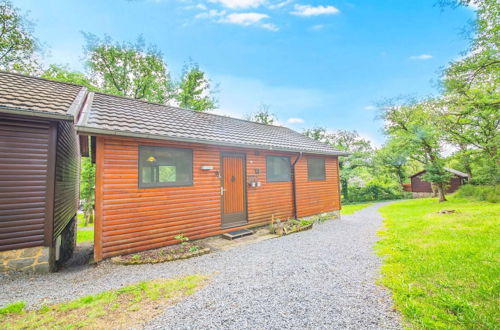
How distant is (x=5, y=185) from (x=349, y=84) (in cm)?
1881

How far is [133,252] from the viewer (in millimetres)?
4242

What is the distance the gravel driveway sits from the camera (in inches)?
84.4

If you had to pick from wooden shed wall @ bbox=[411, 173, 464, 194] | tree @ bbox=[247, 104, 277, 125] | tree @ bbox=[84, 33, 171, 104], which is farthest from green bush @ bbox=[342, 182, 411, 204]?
tree @ bbox=[84, 33, 171, 104]

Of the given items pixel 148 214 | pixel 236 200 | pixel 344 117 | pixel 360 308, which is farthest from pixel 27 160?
pixel 344 117

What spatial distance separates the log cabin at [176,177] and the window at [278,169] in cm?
3

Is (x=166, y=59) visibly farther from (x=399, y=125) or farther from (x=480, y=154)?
(x=480, y=154)

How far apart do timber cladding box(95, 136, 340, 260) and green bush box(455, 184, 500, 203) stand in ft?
46.9

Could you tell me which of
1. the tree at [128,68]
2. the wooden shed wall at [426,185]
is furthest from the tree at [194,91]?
the wooden shed wall at [426,185]

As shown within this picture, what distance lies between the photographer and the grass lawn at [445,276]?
6.93ft

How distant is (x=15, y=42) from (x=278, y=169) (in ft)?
63.1

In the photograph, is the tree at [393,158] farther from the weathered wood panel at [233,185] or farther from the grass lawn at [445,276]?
the weathered wood panel at [233,185]

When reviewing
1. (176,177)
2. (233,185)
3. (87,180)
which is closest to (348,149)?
(233,185)

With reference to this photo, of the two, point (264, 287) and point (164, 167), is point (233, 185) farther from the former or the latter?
point (264, 287)

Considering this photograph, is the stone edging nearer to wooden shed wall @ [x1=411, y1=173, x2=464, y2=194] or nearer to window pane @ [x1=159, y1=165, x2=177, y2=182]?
window pane @ [x1=159, y1=165, x2=177, y2=182]
